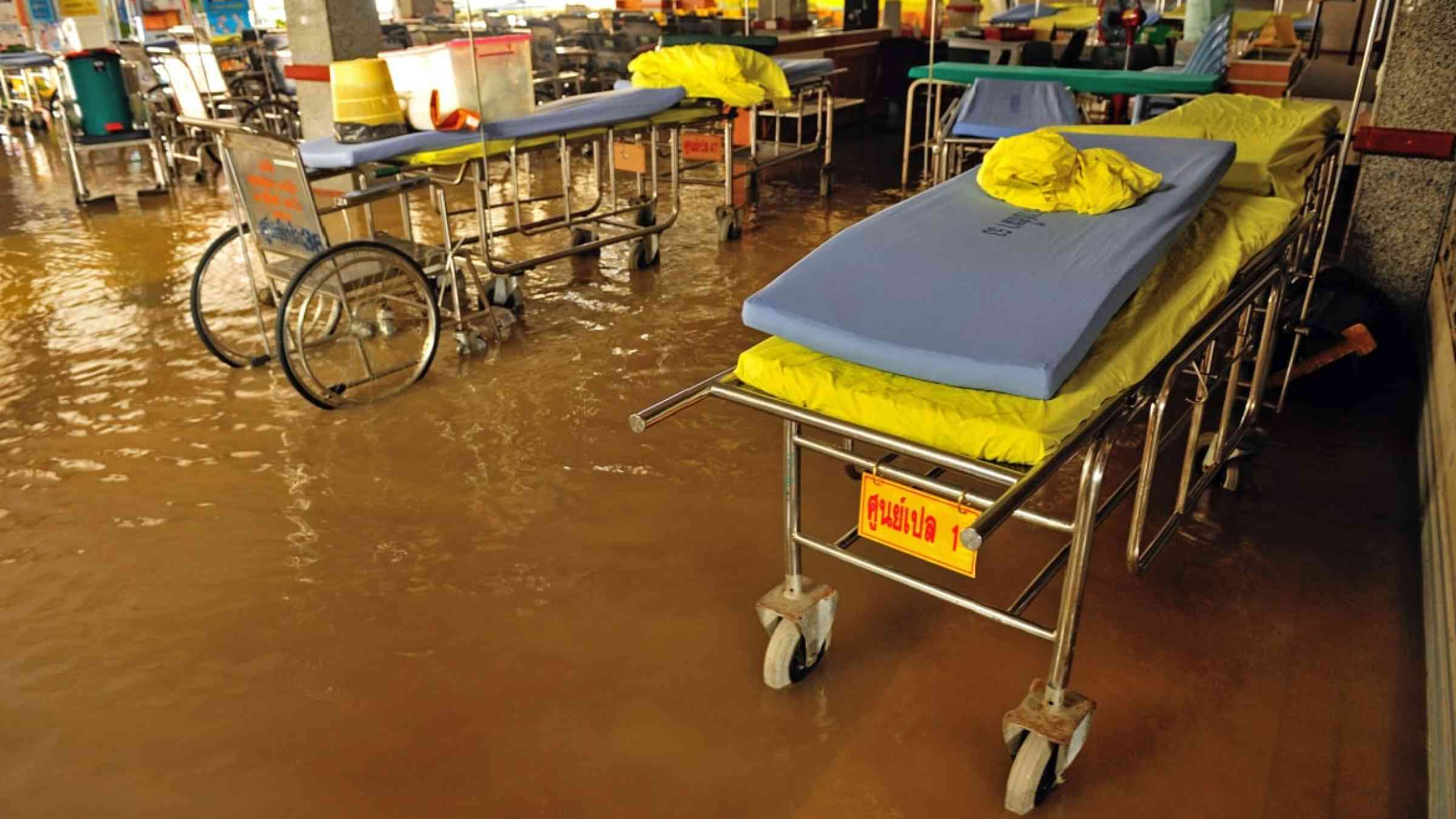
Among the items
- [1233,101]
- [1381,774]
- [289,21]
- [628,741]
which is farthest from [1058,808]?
[289,21]

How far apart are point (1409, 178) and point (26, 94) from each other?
12.9 m

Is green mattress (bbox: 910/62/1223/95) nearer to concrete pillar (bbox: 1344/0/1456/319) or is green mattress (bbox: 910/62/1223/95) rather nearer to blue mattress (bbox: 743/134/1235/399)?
concrete pillar (bbox: 1344/0/1456/319)

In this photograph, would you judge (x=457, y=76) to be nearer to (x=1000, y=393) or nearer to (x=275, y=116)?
(x=1000, y=393)

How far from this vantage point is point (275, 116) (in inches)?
393

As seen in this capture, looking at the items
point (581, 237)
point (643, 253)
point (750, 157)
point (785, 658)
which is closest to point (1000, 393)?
point (785, 658)

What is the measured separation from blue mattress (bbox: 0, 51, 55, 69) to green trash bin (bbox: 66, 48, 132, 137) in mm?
2472

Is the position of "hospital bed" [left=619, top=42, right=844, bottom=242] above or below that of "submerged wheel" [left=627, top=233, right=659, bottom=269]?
above

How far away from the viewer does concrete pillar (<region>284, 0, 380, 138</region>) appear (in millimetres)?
4922

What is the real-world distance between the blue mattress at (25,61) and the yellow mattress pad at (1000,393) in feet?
32.7

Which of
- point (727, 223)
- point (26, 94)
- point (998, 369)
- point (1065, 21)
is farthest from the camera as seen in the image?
point (1065, 21)

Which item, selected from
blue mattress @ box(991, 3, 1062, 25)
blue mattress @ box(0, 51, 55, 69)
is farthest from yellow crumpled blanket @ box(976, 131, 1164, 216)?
blue mattress @ box(0, 51, 55, 69)

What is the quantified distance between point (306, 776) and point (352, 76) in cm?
293

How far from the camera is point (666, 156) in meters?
8.46

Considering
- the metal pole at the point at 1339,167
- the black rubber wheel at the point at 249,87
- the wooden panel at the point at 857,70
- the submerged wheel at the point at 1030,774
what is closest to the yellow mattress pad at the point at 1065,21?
the wooden panel at the point at 857,70
